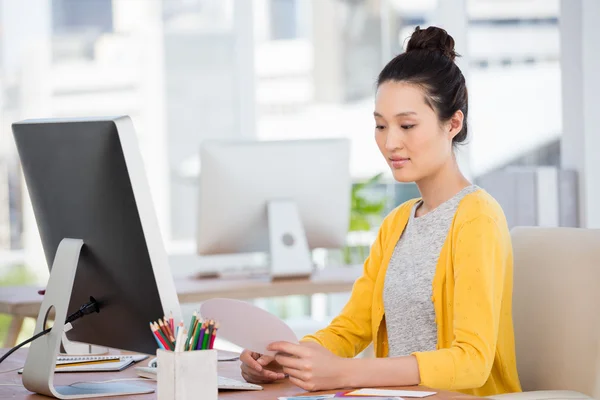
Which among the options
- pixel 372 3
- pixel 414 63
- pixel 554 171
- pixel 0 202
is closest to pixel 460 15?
pixel 372 3

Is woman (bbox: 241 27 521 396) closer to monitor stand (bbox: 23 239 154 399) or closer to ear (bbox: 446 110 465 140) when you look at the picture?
ear (bbox: 446 110 465 140)

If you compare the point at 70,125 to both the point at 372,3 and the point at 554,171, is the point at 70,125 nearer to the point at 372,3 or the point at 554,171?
the point at 554,171

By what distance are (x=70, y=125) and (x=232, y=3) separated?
3812mm

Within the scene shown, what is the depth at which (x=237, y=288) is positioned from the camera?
3.12 meters

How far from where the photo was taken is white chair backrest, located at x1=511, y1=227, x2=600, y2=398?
5.45 feet

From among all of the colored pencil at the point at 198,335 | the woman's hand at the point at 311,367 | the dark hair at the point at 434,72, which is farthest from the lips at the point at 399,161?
the colored pencil at the point at 198,335

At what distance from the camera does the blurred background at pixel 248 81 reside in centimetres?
488

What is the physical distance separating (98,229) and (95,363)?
45 centimetres

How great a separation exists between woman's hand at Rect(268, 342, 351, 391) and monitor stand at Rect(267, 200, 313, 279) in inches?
68.7

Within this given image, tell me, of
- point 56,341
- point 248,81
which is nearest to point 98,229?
point 56,341

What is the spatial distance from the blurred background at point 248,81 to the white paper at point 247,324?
134 inches

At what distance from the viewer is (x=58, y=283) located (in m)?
1.52

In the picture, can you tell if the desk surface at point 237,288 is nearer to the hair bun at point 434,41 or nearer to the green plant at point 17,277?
the hair bun at point 434,41

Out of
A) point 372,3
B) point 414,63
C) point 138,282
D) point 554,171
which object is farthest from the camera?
point 372,3
